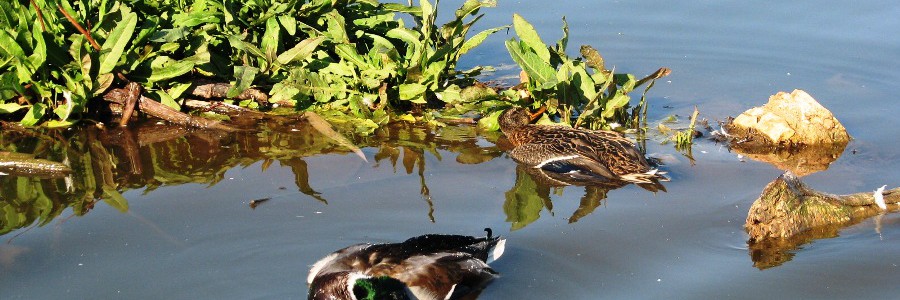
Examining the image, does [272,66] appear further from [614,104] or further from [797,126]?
[797,126]

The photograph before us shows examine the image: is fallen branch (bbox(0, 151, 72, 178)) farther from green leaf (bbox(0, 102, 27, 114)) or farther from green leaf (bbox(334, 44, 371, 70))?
green leaf (bbox(334, 44, 371, 70))

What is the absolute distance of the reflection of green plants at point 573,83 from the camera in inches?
311

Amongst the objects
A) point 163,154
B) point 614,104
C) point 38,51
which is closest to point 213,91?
point 163,154

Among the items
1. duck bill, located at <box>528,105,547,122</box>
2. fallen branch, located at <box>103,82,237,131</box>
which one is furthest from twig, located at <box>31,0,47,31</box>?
duck bill, located at <box>528,105,547,122</box>

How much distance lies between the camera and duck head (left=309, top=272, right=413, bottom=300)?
509cm

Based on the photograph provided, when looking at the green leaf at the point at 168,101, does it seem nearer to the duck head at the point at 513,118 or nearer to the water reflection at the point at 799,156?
the duck head at the point at 513,118

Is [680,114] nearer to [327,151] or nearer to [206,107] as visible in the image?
[327,151]

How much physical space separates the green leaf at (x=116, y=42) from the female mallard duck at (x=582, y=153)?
285 centimetres

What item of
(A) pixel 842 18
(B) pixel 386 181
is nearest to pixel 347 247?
(B) pixel 386 181

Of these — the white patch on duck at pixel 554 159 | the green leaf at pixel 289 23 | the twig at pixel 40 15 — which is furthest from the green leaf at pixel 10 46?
the white patch on duck at pixel 554 159

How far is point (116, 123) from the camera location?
7.88 metres

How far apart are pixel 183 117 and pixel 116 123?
49cm

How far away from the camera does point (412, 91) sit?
811 centimetres

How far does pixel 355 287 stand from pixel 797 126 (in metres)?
4.07
